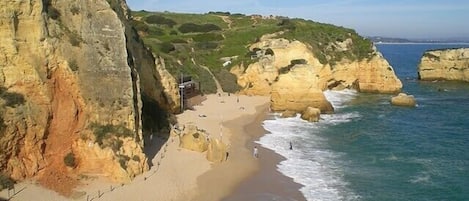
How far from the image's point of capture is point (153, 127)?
120ft

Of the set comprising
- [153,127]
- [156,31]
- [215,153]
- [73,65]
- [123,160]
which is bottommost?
[215,153]

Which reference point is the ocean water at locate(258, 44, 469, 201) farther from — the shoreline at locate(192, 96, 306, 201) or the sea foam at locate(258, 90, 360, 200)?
the shoreline at locate(192, 96, 306, 201)

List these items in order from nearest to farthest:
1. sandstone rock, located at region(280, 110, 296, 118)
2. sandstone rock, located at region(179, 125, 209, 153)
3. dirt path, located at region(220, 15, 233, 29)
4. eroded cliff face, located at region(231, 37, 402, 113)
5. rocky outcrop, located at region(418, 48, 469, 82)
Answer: sandstone rock, located at region(179, 125, 209, 153) → sandstone rock, located at region(280, 110, 296, 118) → eroded cliff face, located at region(231, 37, 402, 113) → rocky outcrop, located at region(418, 48, 469, 82) → dirt path, located at region(220, 15, 233, 29)

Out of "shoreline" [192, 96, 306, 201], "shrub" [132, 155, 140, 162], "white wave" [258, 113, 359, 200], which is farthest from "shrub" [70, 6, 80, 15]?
"white wave" [258, 113, 359, 200]

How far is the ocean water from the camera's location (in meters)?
28.3

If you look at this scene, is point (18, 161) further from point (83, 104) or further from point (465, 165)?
point (465, 165)

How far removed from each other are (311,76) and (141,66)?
19.5 metres

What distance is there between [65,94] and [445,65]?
7991 centimetres

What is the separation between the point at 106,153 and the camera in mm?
25859

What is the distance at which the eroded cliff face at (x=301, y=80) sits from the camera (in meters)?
53.1

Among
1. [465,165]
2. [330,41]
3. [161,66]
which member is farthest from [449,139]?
[330,41]

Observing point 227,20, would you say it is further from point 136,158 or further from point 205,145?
point 136,158

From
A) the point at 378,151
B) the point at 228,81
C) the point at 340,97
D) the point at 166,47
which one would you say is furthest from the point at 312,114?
the point at 166,47

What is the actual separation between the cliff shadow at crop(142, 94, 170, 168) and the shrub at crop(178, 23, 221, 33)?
5797 centimetres
